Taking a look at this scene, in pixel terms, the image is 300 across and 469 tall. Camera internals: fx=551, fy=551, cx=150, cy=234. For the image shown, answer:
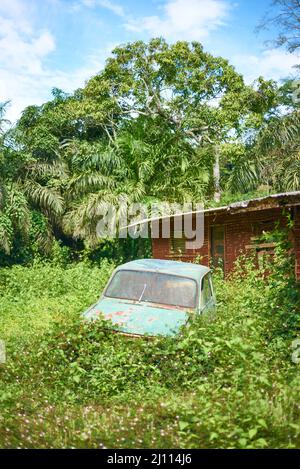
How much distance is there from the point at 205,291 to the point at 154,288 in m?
1.03

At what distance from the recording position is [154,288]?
8.69 m

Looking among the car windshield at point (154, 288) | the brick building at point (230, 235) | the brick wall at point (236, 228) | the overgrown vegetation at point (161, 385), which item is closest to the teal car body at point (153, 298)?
the car windshield at point (154, 288)

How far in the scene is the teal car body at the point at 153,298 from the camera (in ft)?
25.2

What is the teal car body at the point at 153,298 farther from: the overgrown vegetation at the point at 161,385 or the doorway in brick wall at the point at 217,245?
the doorway in brick wall at the point at 217,245

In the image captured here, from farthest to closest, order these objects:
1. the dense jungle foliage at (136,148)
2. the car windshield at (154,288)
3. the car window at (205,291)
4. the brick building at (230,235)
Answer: the dense jungle foliage at (136,148), the brick building at (230,235), the car window at (205,291), the car windshield at (154,288)

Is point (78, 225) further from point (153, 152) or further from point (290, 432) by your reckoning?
point (290, 432)

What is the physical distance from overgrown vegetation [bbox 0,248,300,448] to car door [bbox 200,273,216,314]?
0.83 ft

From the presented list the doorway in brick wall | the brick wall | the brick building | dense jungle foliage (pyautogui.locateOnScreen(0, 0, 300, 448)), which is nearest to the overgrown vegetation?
dense jungle foliage (pyautogui.locateOnScreen(0, 0, 300, 448))

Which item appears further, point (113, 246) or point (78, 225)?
point (113, 246)

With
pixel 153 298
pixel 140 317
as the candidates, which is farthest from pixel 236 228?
pixel 140 317

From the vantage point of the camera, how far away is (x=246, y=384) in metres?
5.69

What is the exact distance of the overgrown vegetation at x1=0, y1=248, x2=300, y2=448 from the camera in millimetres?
4859

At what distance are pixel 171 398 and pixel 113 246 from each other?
17507mm
